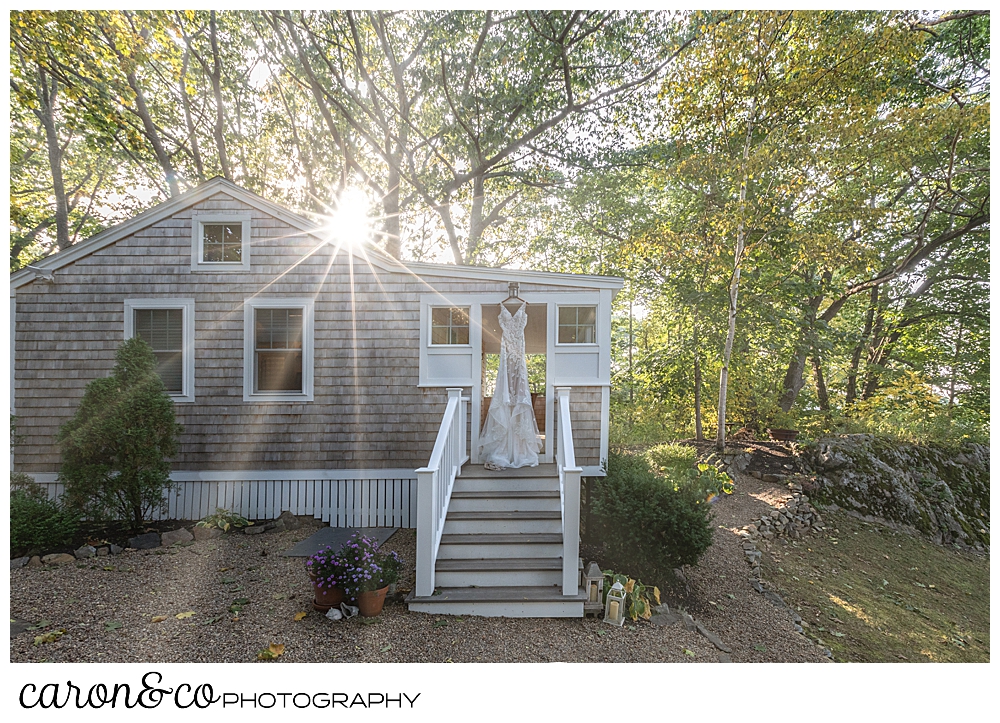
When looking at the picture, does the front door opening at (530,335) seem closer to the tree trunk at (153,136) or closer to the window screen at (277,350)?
the window screen at (277,350)

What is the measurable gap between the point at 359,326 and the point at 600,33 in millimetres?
5234

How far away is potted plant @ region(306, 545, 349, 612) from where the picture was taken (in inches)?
117

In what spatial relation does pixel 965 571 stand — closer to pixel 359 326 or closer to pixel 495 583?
pixel 495 583

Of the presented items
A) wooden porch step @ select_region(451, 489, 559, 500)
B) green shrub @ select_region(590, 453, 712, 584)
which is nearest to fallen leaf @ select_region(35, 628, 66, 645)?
wooden porch step @ select_region(451, 489, 559, 500)

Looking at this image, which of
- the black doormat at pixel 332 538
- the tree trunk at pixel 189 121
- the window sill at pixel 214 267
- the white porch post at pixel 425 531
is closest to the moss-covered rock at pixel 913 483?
the white porch post at pixel 425 531

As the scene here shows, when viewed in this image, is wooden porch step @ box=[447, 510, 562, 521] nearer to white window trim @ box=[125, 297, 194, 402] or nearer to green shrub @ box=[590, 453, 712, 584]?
green shrub @ box=[590, 453, 712, 584]

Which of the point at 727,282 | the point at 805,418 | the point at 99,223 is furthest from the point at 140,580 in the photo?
the point at 805,418

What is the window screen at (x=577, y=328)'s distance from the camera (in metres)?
4.66

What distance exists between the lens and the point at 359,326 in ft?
15.5

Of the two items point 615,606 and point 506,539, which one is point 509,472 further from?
point 615,606

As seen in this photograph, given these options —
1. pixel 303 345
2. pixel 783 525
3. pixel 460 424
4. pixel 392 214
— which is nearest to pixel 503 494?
pixel 460 424

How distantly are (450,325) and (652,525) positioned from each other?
2.78 metres

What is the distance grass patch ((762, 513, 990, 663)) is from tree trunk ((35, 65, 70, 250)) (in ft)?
30.0

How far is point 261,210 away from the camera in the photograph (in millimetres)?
4633
